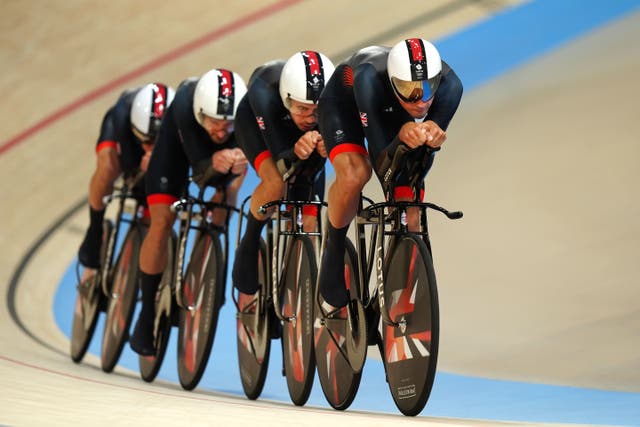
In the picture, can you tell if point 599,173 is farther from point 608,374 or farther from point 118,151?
point 118,151

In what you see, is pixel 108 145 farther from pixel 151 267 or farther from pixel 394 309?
pixel 394 309

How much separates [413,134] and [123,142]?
254 cm

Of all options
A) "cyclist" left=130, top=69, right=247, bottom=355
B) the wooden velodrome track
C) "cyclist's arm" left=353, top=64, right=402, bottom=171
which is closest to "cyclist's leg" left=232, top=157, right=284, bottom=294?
"cyclist" left=130, top=69, right=247, bottom=355

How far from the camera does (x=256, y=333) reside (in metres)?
4.33

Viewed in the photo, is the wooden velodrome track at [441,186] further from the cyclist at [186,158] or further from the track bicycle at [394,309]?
the cyclist at [186,158]

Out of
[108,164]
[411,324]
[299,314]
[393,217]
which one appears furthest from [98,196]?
[411,324]

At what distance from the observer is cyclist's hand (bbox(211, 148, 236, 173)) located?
447 cm

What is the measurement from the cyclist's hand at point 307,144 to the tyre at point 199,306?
0.88 metres

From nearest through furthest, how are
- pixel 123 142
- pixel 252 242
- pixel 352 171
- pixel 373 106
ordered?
pixel 373 106 < pixel 352 171 < pixel 252 242 < pixel 123 142

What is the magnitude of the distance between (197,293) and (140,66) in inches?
192

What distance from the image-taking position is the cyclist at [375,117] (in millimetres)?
3262

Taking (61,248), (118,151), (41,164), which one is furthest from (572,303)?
(41,164)

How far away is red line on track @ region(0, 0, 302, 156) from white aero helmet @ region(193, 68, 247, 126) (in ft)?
14.0

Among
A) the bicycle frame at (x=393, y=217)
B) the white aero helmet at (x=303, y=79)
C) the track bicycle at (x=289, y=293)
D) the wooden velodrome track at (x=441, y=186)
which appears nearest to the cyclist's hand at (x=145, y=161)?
the wooden velodrome track at (x=441, y=186)
